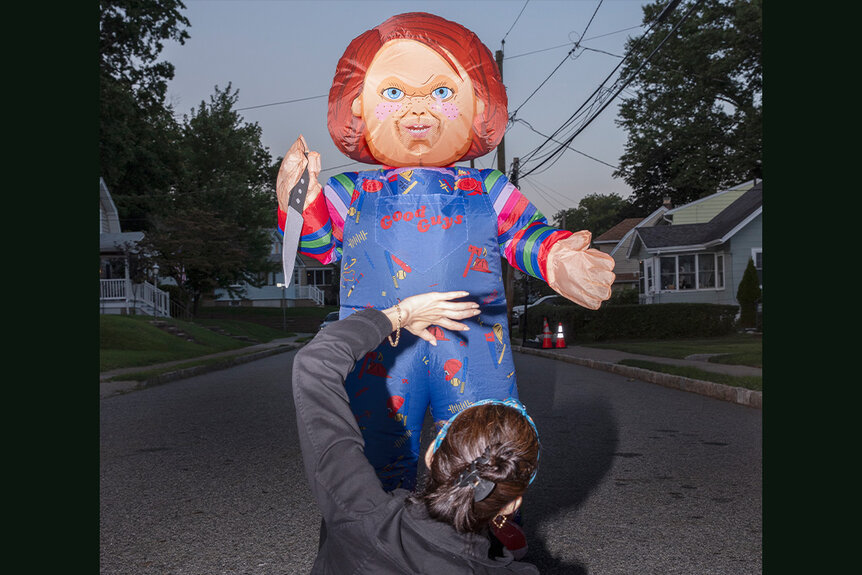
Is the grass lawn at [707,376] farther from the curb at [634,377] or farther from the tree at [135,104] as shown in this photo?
the tree at [135,104]

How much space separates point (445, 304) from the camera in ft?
6.48

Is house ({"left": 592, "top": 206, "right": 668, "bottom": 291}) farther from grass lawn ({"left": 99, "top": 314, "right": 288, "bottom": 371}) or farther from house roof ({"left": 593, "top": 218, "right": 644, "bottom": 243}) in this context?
grass lawn ({"left": 99, "top": 314, "right": 288, "bottom": 371})

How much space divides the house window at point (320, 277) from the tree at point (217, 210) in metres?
19.4

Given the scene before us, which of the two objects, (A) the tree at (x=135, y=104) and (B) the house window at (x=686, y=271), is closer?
(A) the tree at (x=135, y=104)

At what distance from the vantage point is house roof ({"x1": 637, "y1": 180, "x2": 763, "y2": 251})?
1163 inches

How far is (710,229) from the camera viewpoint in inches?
1248

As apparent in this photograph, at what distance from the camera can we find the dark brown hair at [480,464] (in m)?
1.59

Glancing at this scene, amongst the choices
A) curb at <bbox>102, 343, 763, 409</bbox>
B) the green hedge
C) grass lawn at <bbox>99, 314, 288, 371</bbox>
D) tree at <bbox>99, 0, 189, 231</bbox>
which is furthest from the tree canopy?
the green hedge

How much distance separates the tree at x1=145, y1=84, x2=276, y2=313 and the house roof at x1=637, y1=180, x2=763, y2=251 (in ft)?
59.4

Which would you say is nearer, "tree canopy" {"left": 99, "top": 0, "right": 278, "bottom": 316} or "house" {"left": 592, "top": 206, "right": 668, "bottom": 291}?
"tree canopy" {"left": 99, "top": 0, "right": 278, "bottom": 316}

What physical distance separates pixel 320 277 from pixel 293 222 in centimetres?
7252

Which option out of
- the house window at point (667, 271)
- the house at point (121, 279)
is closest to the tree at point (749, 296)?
the house window at point (667, 271)

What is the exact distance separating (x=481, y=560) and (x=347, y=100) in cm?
190

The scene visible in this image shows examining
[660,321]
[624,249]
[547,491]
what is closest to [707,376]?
[547,491]
